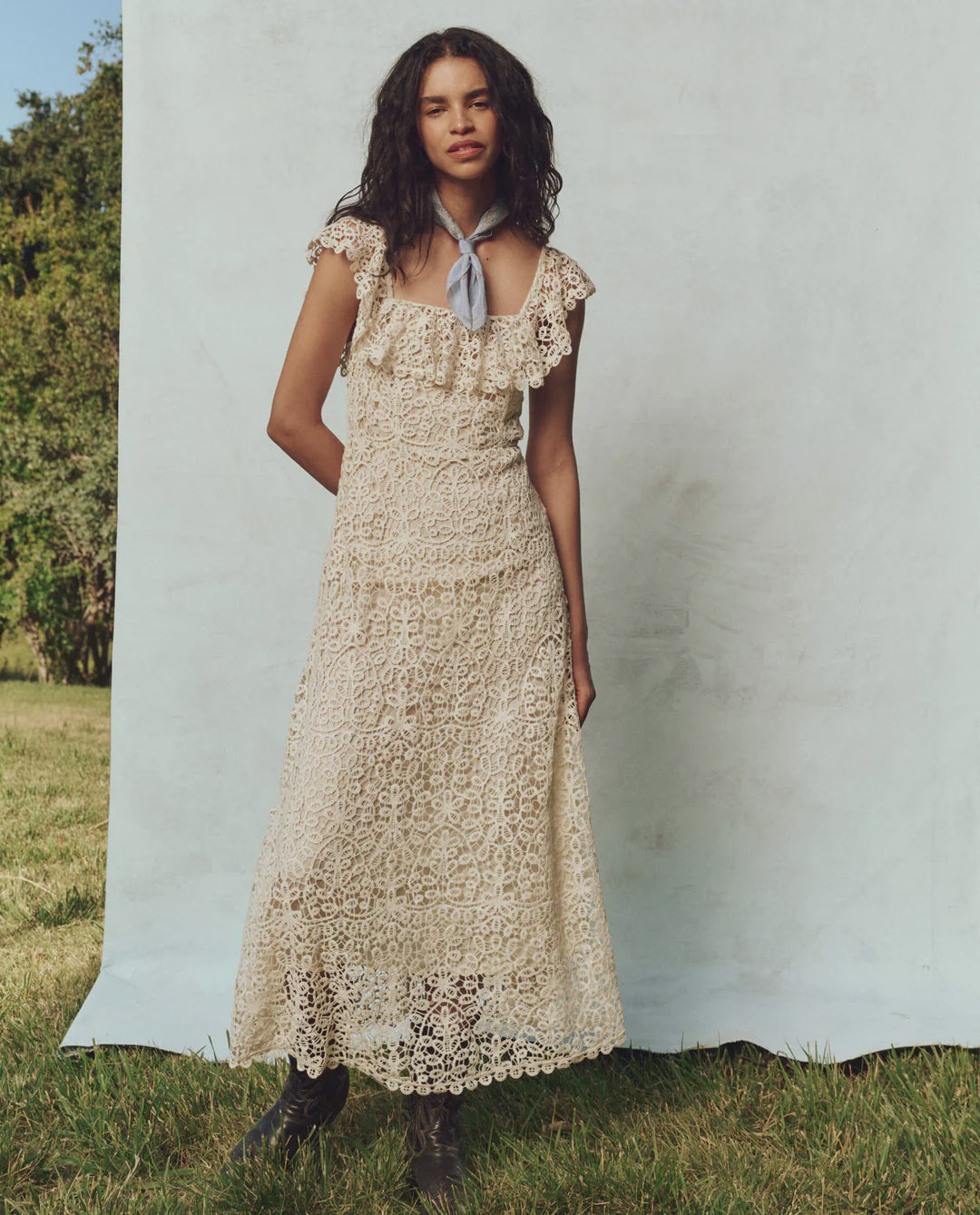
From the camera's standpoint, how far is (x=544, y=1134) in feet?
7.52

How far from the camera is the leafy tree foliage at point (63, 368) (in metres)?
7.21

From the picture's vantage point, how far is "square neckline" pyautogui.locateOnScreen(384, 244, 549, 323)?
1953 mm

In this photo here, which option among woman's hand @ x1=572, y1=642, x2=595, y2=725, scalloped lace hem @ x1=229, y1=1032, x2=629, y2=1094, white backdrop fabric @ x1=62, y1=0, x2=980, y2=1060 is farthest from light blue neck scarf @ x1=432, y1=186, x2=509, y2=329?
scalloped lace hem @ x1=229, y1=1032, x2=629, y2=1094

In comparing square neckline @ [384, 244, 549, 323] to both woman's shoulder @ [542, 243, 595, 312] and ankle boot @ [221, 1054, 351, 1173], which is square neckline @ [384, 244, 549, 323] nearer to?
woman's shoulder @ [542, 243, 595, 312]

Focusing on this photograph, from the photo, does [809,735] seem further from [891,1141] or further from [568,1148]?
[568,1148]

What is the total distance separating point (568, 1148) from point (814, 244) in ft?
6.48

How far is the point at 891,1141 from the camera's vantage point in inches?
87.7

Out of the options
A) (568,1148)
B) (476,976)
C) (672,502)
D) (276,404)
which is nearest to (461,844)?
(476,976)

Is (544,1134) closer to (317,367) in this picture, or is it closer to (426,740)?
→ (426,740)

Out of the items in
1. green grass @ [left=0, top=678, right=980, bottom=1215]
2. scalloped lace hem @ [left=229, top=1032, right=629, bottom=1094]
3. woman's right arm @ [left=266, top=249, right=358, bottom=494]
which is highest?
woman's right arm @ [left=266, top=249, right=358, bottom=494]

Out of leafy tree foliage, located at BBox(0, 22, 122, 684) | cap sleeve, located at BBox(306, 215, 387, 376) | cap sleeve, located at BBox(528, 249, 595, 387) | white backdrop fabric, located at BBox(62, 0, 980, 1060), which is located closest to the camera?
cap sleeve, located at BBox(306, 215, 387, 376)

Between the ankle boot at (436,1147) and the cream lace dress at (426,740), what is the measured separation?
0.08 metres

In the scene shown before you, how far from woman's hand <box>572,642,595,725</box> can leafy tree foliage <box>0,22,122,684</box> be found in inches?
212

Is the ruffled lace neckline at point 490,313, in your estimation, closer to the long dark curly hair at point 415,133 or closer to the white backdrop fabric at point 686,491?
the long dark curly hair at point 415,133
